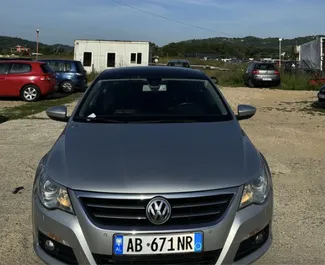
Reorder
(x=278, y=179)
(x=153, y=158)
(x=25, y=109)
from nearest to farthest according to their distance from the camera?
(x=153, y=158) → (x=278, y=179) → (x=25, y=109)

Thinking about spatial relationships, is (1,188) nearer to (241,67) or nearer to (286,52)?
(241,67)

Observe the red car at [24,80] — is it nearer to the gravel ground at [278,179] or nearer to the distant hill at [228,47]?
the gravel ground at [278,179]

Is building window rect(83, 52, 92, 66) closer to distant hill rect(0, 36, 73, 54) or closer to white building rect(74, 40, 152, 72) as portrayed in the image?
white building rect(74, 40, 152, 72)

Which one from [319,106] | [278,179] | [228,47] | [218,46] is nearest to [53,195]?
[278,179]

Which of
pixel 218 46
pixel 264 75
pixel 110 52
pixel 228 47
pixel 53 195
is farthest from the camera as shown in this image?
pixel 218 46

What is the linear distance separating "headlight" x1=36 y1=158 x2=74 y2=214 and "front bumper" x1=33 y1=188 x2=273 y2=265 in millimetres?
38

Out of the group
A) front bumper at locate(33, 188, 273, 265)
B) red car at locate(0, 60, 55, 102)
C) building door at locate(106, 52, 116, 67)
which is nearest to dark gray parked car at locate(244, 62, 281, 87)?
red car at locate(0, 60, 55, 102)

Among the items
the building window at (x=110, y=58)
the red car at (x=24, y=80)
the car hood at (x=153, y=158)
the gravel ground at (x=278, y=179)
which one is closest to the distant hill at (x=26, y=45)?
the building window at (x=110, y=58)

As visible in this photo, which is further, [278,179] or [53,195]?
[278,179]

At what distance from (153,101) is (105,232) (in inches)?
75.2

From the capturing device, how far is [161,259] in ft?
8.91

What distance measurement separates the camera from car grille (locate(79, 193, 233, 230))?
2711mm

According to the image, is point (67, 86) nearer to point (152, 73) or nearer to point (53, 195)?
point (152, 73)

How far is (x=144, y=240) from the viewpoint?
2.68m
